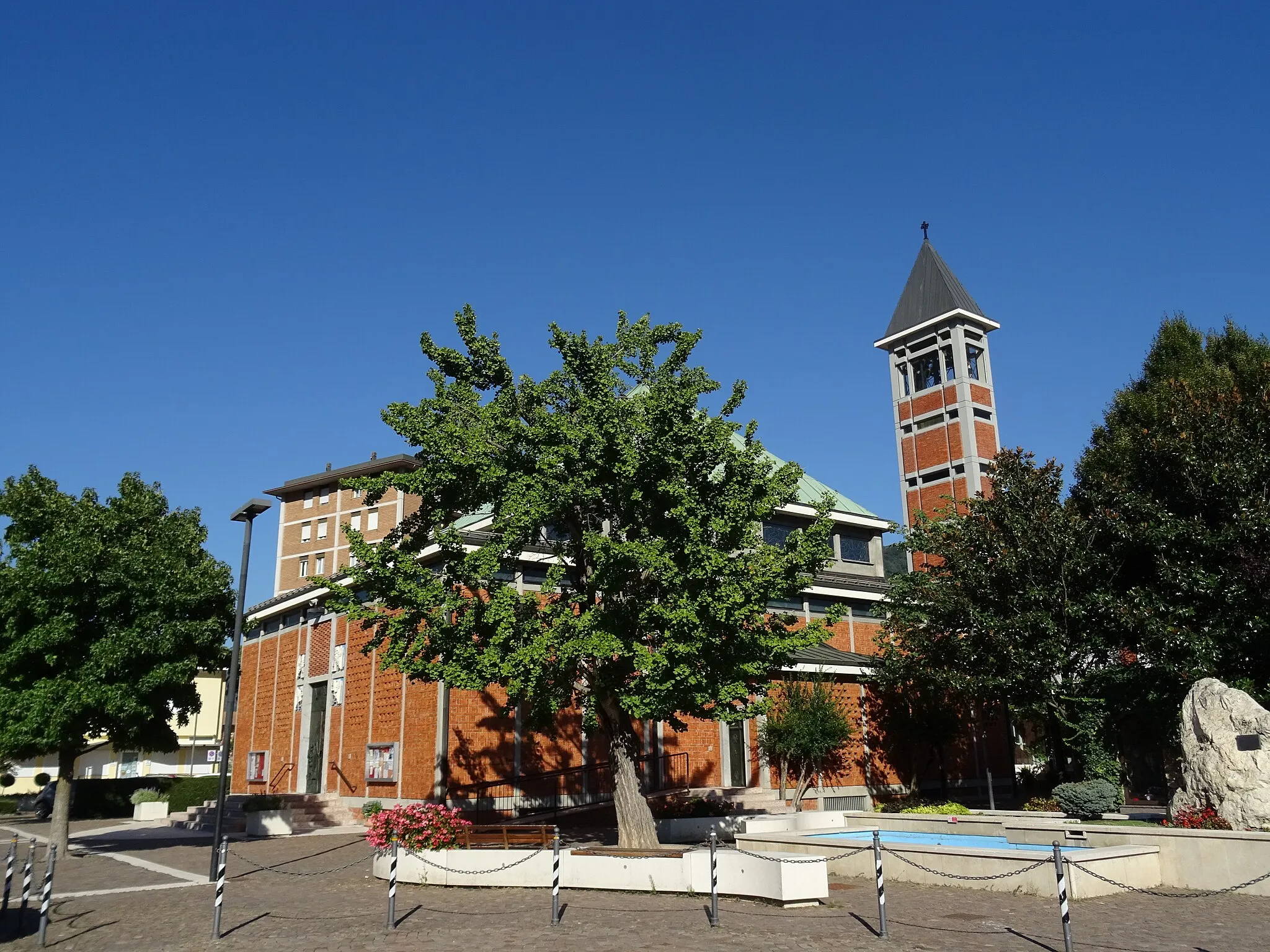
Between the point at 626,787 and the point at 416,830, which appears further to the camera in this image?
the point at 626,787

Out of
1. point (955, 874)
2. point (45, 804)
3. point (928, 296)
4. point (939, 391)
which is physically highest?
point (928, 296)

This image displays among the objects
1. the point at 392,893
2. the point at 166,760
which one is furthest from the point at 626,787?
the point at 166,760

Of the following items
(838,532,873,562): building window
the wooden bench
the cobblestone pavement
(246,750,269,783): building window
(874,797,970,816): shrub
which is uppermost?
(838,532,873,562): building window

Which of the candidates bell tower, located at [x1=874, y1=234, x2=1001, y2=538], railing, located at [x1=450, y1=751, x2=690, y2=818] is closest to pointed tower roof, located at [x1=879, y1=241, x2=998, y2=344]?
bell tower, located at [x1=874, y1=234, x2=1001, y2=538]

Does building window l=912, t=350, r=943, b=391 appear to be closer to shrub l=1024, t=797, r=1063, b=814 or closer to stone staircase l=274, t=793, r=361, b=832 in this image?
shrub l=1024, t=797, r=1063, b=814

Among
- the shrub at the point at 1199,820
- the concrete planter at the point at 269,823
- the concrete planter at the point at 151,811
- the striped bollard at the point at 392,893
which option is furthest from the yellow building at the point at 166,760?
the shrub at the point at 1199,820

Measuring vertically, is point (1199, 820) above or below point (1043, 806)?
above

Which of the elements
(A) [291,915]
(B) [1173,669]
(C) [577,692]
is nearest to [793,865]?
(C) [577,692]

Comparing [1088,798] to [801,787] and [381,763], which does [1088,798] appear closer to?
[801,787]

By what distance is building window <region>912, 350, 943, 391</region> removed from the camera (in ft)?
149

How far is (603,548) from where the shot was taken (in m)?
16.3

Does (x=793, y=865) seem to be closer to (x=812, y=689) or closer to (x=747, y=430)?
(x=747, y=430)

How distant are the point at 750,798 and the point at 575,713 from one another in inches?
231

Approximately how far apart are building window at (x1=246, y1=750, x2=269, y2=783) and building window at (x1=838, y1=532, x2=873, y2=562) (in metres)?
22.9
